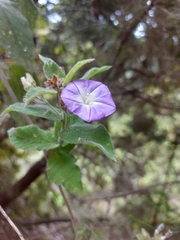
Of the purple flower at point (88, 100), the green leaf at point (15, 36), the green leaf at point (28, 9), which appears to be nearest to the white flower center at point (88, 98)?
the purple flower at point (88, 100)

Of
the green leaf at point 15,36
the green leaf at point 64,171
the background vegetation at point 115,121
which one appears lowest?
the background vegetation at point 115,121

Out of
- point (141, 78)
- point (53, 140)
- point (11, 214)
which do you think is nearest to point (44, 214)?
point (11, 214)

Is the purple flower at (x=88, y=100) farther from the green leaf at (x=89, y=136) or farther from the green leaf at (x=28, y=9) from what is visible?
the green leaf at (x=28, y=9)

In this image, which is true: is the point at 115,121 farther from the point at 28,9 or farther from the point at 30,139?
the point at 30,139

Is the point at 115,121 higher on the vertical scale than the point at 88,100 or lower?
lower

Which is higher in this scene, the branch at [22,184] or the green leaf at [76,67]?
the green leaf at [76,67]

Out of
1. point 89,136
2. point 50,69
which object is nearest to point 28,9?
point 50,69

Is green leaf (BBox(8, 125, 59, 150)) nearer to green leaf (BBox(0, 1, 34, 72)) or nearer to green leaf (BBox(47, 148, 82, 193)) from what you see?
green leaf (BBox(47, 148, 82, 193))

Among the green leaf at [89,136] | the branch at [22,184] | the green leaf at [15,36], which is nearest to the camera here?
the green leaf at [89,136]
